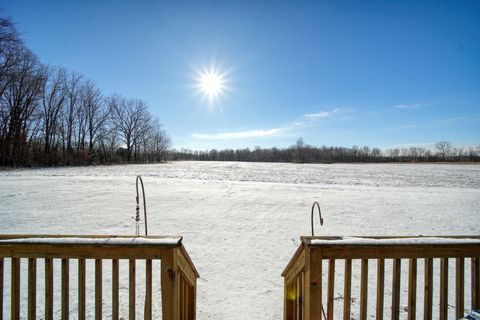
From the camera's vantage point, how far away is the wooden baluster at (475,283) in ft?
6.13

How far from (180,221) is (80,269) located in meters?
5.11

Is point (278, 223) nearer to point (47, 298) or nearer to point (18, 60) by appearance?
point (47, 298)

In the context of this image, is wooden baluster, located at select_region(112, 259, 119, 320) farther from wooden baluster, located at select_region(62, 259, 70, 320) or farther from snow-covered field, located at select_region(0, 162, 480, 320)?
snow-covered field, located at select_region(0, 162, 480, 320)

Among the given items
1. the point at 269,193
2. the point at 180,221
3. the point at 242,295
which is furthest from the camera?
Answer: the point at 269,193

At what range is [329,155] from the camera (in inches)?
3386

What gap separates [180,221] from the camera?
6.67 metres

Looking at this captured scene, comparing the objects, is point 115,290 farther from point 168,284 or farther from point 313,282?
point 313,282

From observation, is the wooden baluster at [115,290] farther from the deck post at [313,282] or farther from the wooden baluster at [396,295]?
the wooden baluster at [396,295]

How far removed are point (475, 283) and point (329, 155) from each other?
91.3m

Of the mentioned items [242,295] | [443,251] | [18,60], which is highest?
[18,60]

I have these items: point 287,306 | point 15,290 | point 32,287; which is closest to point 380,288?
point 287,306

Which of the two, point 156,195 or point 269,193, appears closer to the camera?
point 156,195

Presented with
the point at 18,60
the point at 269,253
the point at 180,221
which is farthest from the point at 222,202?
the point at 18,60

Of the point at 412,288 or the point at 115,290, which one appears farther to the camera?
the point at 412,288
